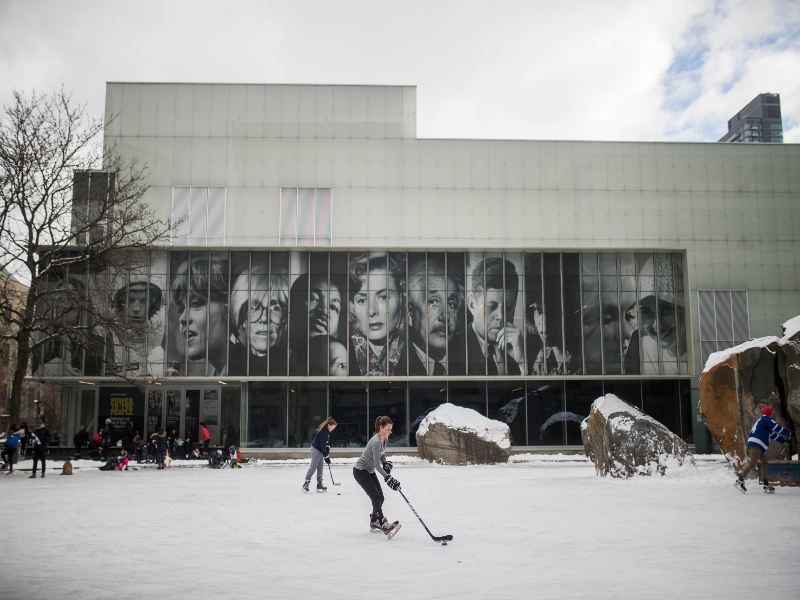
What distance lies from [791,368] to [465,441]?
13251mm

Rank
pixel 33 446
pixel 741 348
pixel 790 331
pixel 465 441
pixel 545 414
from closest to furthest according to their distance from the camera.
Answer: pixel 790 331 < pixel 741 348 < pixel 33 446 < pixel 465 441 < pixel 545 414

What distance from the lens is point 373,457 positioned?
1076 cm

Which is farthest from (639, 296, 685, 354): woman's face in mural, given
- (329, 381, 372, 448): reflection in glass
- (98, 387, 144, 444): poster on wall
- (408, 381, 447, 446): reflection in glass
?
(98, 387, 144, 444): poster on wall

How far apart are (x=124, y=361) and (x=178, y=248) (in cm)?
647

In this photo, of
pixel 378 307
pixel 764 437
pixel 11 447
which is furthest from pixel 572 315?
pixel 11 447

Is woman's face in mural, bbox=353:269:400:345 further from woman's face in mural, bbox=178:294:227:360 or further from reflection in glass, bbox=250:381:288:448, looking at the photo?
woman's face in mural, bbox=178:294:227:360

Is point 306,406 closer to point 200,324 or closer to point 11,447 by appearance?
point 200,324

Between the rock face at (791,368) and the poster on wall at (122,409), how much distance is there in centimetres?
3248

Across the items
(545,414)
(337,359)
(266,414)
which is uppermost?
(337,359)

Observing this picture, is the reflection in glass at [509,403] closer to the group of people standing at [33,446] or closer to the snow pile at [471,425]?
the snow pile at [471,425]

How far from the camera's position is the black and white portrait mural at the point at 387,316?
132ft

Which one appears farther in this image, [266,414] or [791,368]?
[266,414]

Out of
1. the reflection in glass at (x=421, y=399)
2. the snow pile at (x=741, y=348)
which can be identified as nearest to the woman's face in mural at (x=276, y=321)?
the reflection in glass at (x=421, y=399)

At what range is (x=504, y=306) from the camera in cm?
4112
